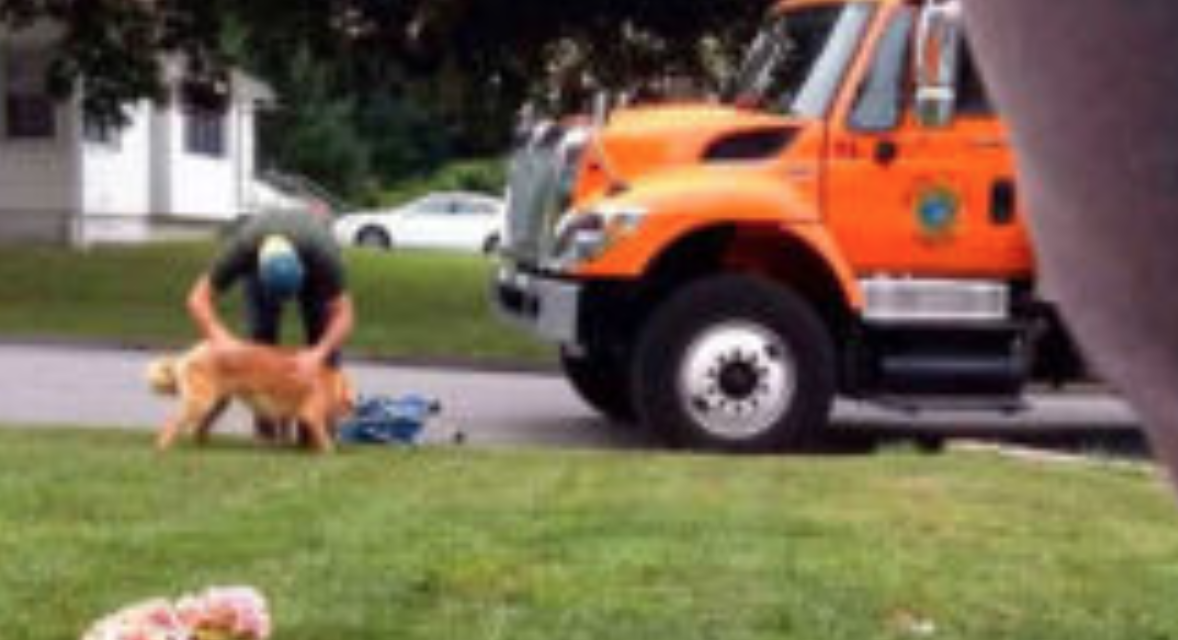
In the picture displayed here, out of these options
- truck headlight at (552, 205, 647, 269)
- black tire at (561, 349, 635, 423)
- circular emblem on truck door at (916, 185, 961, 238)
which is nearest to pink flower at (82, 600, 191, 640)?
truck headlight at (552, 205, 647, 269)

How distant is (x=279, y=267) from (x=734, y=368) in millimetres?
2417

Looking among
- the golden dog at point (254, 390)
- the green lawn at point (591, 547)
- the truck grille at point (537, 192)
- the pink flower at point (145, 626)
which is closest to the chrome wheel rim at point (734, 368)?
the truck grille at point (537, 192)

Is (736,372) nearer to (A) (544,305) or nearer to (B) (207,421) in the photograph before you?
(A) (544,305)

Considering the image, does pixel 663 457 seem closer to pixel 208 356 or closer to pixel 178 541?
pixel 208 356

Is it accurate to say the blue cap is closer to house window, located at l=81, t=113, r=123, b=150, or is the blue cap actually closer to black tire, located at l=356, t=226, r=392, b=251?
house window, located at l=81, t=113, r=123, b=150

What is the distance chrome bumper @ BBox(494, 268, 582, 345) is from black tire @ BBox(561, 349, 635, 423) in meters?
0.43

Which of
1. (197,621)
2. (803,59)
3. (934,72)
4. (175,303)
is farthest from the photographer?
(175,303)

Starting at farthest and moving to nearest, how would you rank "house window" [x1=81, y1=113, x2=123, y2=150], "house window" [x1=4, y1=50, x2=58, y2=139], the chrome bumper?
"house window" [x1=4, y1=50, x2=58, y2=139], "house window" [x1=81, y1=113, x2=123, y2=150], the chrome bumper

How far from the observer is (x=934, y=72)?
1030 cm

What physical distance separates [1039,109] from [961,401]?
12222 mm

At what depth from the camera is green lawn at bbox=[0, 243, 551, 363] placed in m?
22.1

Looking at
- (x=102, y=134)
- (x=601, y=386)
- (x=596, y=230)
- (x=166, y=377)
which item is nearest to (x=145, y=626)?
(x=166, y=377)

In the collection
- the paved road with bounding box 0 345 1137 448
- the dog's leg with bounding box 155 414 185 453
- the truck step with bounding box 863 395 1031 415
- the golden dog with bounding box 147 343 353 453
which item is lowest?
the paved road with bounding box 0 345 1137 448

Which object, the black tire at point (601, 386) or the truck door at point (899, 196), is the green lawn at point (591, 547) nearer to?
the truck door at point (899, 196)
